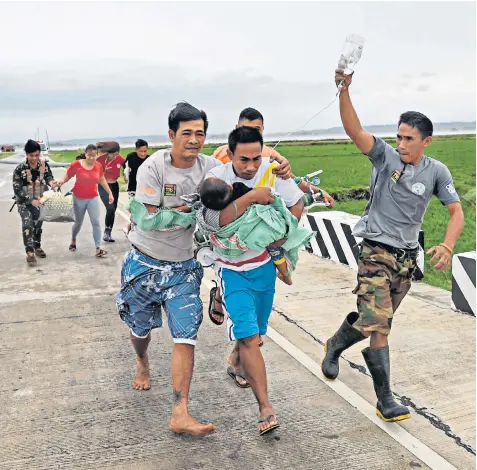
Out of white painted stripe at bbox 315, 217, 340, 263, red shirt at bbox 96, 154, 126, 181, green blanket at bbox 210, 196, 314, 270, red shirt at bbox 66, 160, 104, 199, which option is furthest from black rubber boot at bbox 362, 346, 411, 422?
red shirt at bbox 96, 154, 126, 181

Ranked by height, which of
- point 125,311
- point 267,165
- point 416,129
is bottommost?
point 125,311

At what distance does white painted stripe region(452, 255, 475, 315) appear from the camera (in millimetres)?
6113

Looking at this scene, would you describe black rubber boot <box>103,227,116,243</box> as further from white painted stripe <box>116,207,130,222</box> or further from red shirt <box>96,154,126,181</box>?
white painted stripe <box>116,207,130,222</box>

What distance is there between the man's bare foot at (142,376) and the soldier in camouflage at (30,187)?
5.02 m

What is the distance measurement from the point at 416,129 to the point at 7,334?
411 cm

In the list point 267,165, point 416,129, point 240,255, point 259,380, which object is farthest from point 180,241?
point 416,129

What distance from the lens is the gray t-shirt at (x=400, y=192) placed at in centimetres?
399

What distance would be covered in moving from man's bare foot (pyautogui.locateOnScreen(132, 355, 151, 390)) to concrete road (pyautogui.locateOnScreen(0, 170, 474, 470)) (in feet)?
0.17

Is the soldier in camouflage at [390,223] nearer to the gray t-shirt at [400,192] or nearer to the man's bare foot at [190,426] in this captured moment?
the gray t-shirt at [400,192]

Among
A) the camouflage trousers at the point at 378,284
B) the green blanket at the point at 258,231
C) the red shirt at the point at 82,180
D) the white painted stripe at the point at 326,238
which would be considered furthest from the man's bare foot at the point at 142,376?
the red shirt at the point at 82,180

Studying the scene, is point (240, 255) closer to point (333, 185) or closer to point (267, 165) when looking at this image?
point (267, 165)

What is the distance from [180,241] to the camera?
13.0ft

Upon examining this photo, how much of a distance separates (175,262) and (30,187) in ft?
18.6

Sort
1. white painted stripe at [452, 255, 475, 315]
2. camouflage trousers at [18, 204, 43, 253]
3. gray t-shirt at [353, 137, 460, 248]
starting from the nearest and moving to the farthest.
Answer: gray t-shirt at [353, 137, 460, 248] < white painted stripe at [452, 255, 475, 315] < camouflage trousers at [18, 204, 43, 253]
